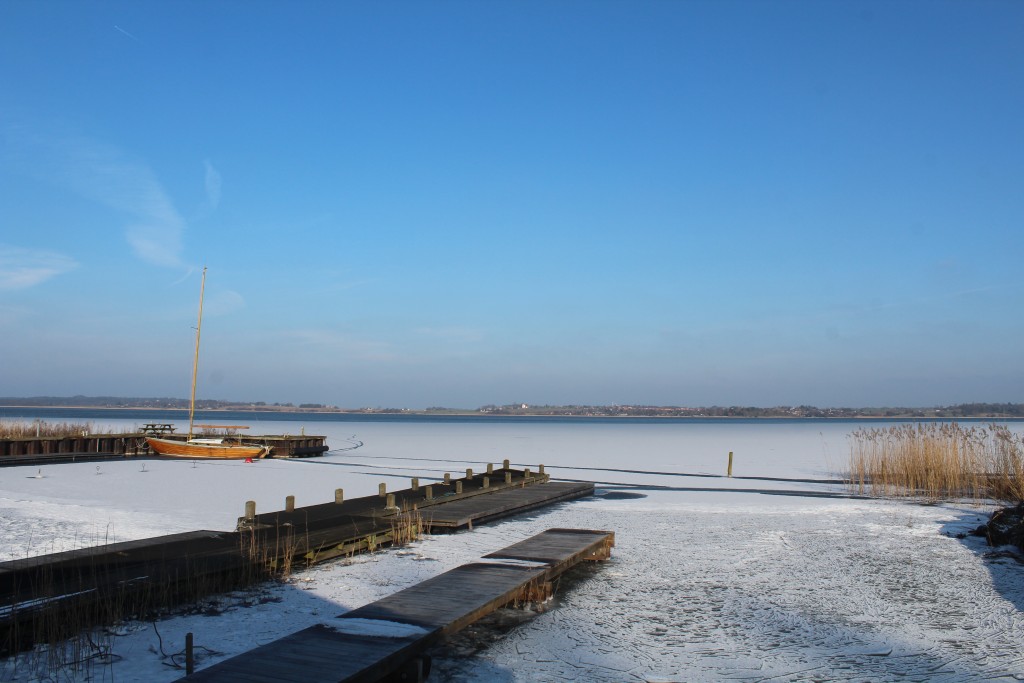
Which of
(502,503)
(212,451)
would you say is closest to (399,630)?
(502,503)

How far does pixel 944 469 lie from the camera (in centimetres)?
1731

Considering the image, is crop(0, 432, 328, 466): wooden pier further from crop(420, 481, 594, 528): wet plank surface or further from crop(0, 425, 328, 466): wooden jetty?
crop(420, 481, 594, 528): wet plank surface

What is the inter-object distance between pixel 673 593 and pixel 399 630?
364cm

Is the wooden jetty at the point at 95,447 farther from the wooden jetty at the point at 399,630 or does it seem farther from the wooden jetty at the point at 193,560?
the wooden jetty at the point at 399,630

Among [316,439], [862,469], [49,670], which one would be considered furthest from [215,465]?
[49,670]

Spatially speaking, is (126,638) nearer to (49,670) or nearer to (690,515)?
(49,670)

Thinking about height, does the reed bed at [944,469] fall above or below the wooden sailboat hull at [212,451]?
above

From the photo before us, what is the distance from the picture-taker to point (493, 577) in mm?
7121

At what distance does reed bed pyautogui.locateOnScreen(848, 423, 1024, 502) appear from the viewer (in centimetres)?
1602

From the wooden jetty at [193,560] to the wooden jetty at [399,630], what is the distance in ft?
6.19

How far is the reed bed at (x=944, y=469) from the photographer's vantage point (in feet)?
52.5

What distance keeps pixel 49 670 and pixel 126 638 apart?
0.82 m

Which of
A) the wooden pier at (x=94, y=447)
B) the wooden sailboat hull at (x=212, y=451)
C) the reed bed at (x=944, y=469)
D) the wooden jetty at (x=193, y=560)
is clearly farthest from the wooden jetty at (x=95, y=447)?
the reed bed at (x=944, y=469)

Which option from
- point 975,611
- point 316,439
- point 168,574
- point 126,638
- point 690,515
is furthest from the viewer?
point 316,439
